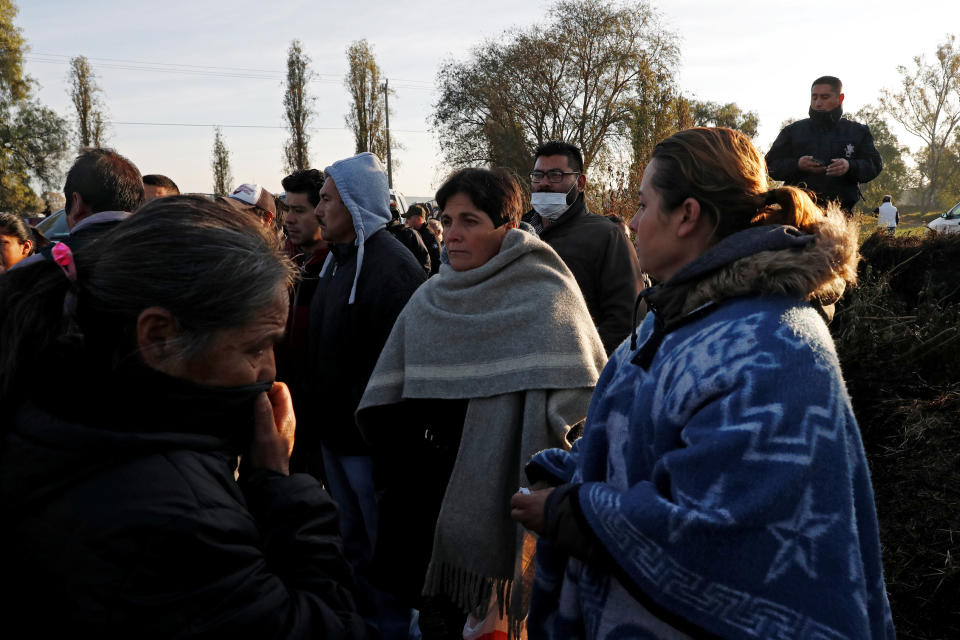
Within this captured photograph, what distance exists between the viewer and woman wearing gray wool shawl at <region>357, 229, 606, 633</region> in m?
2.64

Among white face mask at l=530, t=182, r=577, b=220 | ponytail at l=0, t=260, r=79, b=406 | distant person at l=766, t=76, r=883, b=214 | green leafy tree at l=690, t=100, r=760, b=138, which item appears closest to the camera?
ponytail at l=0, t=260, r=79, b=406

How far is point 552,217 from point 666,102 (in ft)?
66.1

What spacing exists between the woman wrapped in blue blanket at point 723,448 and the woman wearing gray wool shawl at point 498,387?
71 centimetres

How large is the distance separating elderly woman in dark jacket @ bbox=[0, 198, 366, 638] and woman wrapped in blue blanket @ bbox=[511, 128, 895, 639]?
63 centimetres

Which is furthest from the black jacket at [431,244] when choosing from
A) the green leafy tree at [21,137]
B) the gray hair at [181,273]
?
the green leafy tree at [21,137]

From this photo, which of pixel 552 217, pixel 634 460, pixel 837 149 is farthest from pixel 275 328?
pixel 837 149

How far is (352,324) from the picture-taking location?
3.49 metres

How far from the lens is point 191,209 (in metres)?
1.32

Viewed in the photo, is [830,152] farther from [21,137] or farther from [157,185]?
[21,137]

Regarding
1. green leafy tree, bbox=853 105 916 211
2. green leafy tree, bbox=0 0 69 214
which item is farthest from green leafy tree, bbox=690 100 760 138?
green leafy tree, bbox=0 0 69 214

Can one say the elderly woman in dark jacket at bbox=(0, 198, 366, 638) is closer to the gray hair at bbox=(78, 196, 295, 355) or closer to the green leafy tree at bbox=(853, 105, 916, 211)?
the gray hair at bbox=(78, 196, 295, 355)

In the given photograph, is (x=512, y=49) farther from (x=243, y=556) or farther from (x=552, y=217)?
(x=243, y=556)

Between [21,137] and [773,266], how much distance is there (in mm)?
43075

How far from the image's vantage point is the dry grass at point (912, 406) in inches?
108
